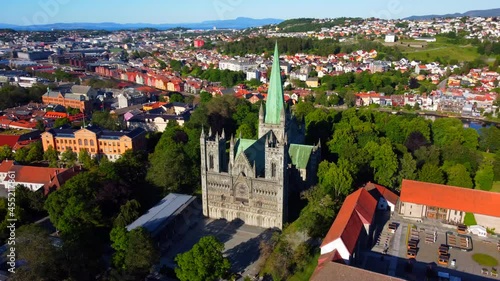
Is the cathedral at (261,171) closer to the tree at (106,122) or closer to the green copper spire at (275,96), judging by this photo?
the green copper spire at (275,96)

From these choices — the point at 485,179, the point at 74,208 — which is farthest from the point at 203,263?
the point at 485,179

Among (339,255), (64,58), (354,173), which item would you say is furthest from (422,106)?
(64,58)

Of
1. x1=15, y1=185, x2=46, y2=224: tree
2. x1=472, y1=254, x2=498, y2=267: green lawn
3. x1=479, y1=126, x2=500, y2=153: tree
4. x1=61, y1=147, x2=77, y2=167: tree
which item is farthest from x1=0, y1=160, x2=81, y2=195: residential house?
x1=479, y1=126, x2=500, y2=153: tree

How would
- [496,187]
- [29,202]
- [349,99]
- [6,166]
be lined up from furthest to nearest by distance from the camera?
[349,99] → [6,166] → [496,187] → [29,202]

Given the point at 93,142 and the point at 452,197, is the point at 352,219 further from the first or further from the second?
the point at 93,142

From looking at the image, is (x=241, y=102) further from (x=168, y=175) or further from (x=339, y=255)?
(x=339, y=255)

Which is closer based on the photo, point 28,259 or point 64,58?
point 28,259
